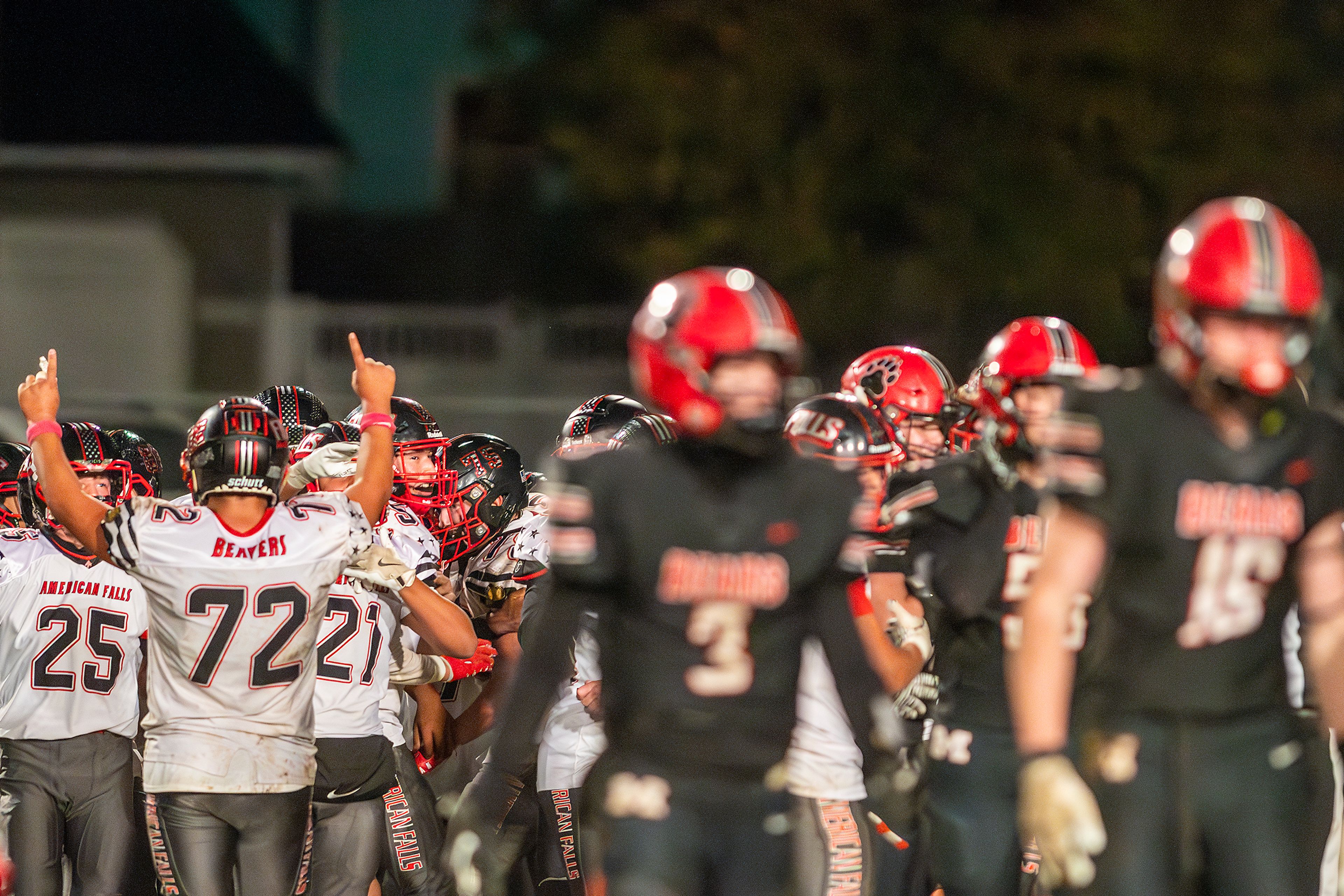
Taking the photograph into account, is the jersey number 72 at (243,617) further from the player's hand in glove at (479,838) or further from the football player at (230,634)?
the player's hand in glove at (479,838)

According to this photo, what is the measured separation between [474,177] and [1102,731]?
28954 mm

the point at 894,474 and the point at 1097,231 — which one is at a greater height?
the point at 1097,231

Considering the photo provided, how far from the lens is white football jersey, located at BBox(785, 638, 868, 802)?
217 inches

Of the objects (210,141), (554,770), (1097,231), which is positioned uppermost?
(210,141)

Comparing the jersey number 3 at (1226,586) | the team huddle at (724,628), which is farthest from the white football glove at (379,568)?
the jersey number 3 at (1226,586)

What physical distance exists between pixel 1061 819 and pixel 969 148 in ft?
57.8

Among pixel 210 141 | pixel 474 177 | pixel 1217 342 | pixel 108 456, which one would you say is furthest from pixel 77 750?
pixel 474 177

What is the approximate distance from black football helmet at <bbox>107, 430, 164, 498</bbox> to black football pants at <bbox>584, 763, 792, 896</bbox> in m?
3.37

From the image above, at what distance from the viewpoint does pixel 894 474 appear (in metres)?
6.39

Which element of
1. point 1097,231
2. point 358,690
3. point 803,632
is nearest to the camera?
point 803,632

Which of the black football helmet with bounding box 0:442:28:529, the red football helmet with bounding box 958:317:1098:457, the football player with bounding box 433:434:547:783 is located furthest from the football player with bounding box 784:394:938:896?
the black football helmet with bounding box 0:442:28:529

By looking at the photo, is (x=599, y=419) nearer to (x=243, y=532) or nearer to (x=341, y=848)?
(x=341, y=848)

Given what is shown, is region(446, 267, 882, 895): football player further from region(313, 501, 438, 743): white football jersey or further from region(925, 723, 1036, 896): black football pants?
region(313, 501, 438, 743): white football jersey

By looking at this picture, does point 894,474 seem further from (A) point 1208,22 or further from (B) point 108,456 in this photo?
(A) point 1208,22
